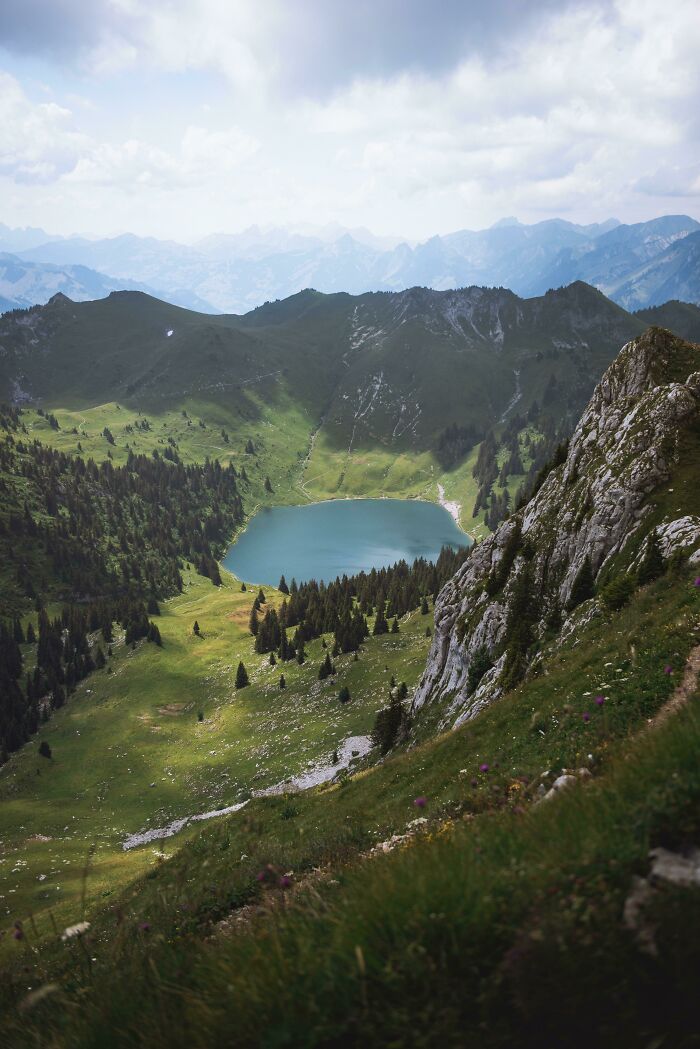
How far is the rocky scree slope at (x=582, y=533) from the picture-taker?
29.3 metres

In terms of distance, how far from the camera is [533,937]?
3.56 meters

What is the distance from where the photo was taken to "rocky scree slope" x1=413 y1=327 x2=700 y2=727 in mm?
29297

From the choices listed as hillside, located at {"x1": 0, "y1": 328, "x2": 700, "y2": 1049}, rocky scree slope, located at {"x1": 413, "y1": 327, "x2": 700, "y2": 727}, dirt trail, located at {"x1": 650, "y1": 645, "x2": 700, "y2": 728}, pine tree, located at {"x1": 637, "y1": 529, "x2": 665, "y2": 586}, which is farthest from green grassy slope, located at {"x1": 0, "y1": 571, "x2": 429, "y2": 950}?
pine tree, located at {"x1": 637, "y1": 529, "x2": 665, "y2": 586}

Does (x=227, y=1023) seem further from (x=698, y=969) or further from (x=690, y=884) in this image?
(x=690, y=884)

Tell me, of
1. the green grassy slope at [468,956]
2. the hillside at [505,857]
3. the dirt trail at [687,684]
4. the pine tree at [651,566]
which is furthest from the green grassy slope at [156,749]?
the green grassy slope at [468,956]

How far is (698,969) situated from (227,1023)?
10.1ft

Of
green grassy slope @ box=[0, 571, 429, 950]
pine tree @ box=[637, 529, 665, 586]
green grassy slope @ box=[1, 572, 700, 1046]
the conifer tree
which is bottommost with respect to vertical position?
green grassy slope @ box=[0, 571, 429, 950]

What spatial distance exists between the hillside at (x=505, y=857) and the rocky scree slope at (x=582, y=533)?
18 cm

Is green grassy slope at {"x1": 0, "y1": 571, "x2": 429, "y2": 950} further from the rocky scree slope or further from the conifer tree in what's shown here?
the rocky scree slope

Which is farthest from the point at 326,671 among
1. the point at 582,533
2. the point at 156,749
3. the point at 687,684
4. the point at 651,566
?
the point at 687,684

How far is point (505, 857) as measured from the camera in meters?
4.44

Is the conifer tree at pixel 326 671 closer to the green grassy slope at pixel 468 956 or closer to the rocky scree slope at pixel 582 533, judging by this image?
the rocky scree slope at pixel 582 533

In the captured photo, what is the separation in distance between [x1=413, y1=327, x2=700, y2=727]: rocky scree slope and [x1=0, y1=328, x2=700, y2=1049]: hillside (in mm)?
184

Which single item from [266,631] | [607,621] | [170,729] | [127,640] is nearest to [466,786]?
[607,621]
